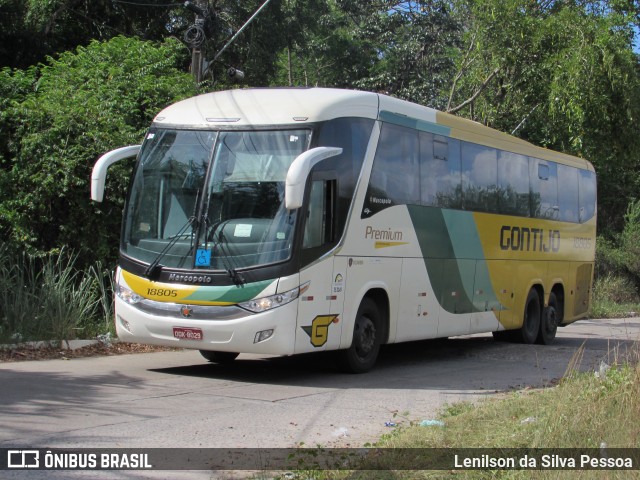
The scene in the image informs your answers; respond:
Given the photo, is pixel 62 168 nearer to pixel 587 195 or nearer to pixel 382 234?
pixel 382 234

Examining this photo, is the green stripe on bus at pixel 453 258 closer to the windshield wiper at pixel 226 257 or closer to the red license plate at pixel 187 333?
the windshield wiper at pixel 226 257

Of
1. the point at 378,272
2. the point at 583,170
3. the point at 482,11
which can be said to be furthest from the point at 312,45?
the point at 378,272

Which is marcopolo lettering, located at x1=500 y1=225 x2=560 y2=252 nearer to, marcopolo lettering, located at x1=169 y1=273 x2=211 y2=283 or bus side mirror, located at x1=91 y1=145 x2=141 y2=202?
marcopolo lettering, located at x1=169 y1=273 x2=211 y2=283

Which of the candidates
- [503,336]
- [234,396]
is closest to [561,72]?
[503,336]

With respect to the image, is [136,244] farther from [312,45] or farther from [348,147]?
[312,45]

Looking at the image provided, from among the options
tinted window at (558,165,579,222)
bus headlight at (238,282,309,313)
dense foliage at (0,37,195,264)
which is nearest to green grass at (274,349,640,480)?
bus headlight at (238,282,309,313)

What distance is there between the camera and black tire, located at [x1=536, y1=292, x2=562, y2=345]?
18.2 meters

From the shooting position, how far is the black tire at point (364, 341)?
462 inches

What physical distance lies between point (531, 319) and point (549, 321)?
84 centimetres

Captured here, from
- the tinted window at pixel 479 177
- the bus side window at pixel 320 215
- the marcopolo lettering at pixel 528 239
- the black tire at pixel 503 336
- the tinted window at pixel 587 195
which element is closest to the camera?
the bus side window at pixel 320 215

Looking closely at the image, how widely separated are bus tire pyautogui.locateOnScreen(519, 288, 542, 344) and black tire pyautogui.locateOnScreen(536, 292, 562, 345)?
0.65 ft

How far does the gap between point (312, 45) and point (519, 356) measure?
21.5 meters

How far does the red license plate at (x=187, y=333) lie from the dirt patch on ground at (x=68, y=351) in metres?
2.74

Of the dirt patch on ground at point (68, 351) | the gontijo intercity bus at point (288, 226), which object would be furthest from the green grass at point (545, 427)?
the dirt patch on ground at point (68, 351)
